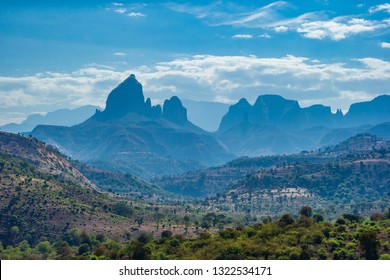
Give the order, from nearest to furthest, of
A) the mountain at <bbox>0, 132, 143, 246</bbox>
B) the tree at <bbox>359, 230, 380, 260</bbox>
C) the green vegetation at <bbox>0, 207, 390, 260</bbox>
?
the tree at <bbox>359, 230, 380, 260</bbox> → the green vegetation at <bbox>0, 207, 390, 260</bbox> → the mountain at <bbox>0, 132, 143, 246</bbox>

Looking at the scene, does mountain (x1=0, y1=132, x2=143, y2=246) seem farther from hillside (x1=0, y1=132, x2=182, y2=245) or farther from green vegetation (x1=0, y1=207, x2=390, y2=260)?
green vegetation (x1=0, y1=207, x2=390, y2=260)

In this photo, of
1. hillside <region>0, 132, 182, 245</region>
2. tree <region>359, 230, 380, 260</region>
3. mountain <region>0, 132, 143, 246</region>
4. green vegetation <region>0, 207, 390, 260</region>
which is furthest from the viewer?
hillside <region>0, 132, 182, 245</region>

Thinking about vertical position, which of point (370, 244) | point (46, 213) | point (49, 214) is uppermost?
point (370, 244)

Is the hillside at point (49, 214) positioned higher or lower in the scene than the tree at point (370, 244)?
lower

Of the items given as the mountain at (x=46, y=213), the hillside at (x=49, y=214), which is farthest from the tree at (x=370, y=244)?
the mountain at (x=46, y=213)

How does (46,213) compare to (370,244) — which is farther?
(46,213)

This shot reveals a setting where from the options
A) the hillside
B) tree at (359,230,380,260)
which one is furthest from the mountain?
tree at (359,230,380,260)

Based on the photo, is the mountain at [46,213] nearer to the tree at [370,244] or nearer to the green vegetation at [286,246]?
the green vegetation at [286,246]

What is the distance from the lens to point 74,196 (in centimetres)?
19562

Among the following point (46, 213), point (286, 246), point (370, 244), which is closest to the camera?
point (370, 244)

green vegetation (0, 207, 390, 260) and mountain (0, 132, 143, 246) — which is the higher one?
green vegetation (0, 207, 390, 260)

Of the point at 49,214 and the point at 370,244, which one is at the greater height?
the point at 370,244

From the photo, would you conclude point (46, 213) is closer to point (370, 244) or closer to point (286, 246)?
point (286, 246)

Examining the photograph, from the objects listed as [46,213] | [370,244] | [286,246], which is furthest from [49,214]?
[370,244]
